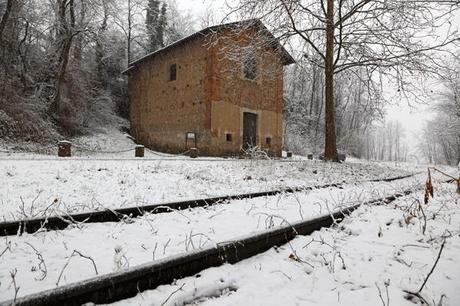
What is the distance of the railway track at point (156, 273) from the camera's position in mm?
1723

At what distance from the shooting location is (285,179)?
8.53m

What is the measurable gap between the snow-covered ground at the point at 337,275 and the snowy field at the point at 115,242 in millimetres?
393

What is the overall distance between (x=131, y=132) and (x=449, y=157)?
170 feet

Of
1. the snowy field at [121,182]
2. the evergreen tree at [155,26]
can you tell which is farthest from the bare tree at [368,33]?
the evergreen tree at [155,26]

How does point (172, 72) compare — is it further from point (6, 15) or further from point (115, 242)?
point (115, 242)

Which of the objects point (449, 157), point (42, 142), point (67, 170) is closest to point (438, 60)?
point (67, 170)

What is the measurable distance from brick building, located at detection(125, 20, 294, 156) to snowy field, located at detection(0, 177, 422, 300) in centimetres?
1137

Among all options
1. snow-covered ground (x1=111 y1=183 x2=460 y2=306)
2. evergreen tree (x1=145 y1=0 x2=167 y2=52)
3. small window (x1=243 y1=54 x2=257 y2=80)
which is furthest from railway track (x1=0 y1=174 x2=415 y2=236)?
evergreen tree (x1=145 y1=0 x2=167 y2=52)

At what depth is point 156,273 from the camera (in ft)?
7.07

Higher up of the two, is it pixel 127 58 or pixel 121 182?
pixel 127 58

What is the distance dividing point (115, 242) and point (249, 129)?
53.4 feet

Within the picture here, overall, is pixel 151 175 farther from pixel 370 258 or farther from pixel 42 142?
pixel 42 142

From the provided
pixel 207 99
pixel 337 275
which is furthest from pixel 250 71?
pixel 337 275

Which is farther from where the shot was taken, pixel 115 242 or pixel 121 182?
pixel 121 182
